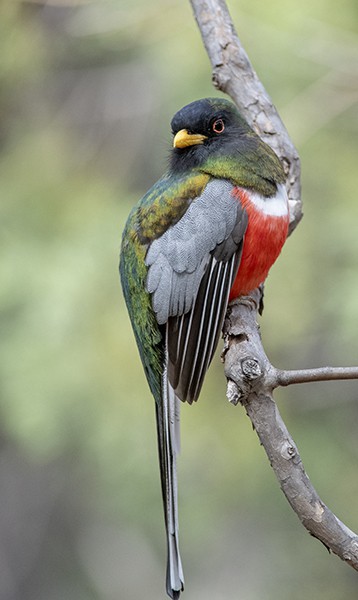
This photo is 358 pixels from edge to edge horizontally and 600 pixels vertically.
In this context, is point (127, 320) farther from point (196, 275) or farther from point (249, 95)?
point (196, 275)

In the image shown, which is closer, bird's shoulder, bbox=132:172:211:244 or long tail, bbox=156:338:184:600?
long tail, bbox=156:338:184:600

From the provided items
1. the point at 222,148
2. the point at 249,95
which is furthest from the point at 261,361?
the point at 249,95

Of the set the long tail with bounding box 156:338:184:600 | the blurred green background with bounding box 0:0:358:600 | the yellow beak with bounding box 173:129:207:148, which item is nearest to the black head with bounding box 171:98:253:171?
the yellow beak with bounding box 173:129:207:148

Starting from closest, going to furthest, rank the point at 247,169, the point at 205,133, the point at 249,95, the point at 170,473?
1. the point at 170,473
2. the point at 247,169
3. the point at 205,133
4. the point at 249,95

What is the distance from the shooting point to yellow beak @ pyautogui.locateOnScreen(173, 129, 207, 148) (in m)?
3.47

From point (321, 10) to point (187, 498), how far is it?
10.5ft

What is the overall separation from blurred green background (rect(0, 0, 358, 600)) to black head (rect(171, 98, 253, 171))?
70.1 inches

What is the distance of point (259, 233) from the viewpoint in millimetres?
3346

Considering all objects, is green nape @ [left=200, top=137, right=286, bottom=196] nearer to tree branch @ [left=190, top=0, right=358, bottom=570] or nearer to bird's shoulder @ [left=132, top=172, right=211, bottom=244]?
bird's shoulder @ [left=132, top=172, right=211, bottom=244]

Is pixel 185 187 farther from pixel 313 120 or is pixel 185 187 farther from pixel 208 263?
pixel 313 120

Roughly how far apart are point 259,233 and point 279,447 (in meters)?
0.89

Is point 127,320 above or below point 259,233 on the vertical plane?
below

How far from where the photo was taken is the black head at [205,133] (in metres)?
3.48

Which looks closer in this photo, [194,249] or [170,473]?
[170,473]
